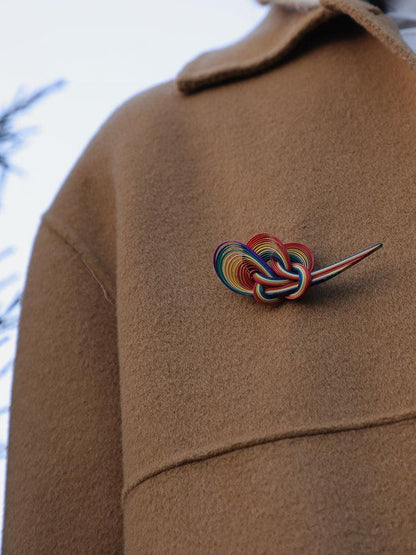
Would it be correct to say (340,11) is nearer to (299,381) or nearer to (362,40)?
(362,40)

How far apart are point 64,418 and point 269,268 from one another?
1.02ft

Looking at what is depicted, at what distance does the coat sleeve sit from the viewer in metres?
0.83

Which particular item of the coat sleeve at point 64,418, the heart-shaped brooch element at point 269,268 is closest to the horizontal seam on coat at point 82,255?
the coat sleeve at point 64,418

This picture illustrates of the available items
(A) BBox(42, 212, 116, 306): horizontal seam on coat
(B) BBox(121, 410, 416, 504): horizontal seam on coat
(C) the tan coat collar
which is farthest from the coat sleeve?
(C) the tan coat collar

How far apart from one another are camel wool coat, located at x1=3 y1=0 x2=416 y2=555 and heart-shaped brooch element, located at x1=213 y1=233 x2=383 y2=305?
0.03 m

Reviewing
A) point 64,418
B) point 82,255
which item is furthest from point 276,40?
point 64,418

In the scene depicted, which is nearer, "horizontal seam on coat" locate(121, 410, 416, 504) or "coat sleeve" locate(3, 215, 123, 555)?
"horizontal seam on coat" locate(121, 410, 416, 504)

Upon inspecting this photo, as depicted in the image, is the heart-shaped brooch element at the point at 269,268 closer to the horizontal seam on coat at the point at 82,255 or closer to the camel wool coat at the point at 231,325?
the camel wool coat at the point at 231,325

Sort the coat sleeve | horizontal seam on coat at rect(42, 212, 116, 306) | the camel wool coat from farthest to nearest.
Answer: horizontal seam on coat at rect(42, 212, 116, 306) → the coat sleeve → the camel wool coat

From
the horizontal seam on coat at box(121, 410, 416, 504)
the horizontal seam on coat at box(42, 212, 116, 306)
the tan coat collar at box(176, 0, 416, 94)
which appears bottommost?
the horizontal seam on coat at box(121, 410, 416, 504)

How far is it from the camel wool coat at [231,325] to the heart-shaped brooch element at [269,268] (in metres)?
0.03

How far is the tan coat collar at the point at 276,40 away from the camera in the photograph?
0.89 meters

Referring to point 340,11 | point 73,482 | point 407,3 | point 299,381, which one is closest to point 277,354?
point 299,381

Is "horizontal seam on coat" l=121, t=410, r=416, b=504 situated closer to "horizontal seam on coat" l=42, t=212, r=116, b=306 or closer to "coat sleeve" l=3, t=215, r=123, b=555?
"coat sleeve" l=3, t=215, r=123, b=555
